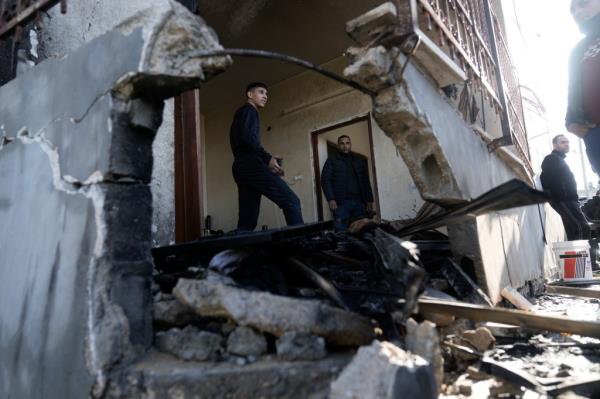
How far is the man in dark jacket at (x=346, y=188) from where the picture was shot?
5.29 metres

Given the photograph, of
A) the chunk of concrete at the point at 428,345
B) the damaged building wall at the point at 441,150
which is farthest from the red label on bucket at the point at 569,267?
the chunk of concrete at the point at 428,345

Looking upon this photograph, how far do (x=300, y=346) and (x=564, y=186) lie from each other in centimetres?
537

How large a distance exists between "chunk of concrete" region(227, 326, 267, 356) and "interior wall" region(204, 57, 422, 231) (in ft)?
14.4

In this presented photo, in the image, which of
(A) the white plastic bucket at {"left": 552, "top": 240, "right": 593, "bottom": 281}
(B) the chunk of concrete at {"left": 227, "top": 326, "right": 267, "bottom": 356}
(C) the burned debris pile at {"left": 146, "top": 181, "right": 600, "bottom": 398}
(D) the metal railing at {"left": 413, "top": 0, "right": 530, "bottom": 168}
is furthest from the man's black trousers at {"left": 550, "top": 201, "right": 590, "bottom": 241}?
→ (B) the chunk of concrete at {"left": 227, "top": 326, "right": 267, "bottom": 356}

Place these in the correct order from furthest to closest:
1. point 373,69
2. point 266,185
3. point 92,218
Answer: point 266,185, point 373,69, point 92,218

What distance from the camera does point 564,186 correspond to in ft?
17.1

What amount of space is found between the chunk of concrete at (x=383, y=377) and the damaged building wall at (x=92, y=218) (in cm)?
83

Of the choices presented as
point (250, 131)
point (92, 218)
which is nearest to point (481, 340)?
point (92, 218)

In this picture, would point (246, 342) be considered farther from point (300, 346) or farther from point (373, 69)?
point (373, 69)

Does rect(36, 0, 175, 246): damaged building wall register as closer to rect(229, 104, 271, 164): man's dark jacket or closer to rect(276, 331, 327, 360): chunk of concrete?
rect(229, 104, 271, 164): man's dark jacket

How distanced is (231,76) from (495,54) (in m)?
4.20

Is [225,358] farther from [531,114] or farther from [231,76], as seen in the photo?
[531,114]

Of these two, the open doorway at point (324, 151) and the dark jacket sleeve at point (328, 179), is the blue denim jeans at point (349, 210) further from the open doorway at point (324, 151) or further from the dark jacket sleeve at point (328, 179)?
the open doorway at point (324, 151)

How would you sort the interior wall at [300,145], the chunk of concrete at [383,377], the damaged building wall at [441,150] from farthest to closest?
the interior wall at [300,145] < the damaged building wall at [441,150] < the chunk of concrete at [383,377]
